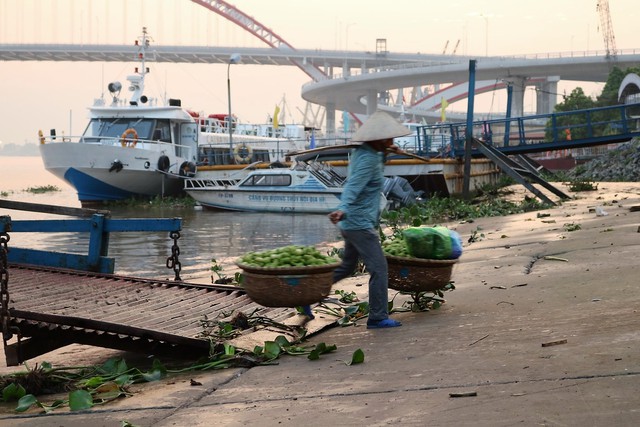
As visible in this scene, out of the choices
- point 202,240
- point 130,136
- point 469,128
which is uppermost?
point 469,128

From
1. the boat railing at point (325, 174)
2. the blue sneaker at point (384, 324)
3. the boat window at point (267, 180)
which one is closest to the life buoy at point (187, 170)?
the boat window at point (267, 180)

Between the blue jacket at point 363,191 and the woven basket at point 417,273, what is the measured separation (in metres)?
0.53

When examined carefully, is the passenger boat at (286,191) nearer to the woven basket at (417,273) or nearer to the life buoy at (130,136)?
the life buoy at (130,136)

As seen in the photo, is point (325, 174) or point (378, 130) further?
point (325, 174)

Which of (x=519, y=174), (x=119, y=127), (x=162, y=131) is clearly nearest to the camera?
(x=519, y=174)

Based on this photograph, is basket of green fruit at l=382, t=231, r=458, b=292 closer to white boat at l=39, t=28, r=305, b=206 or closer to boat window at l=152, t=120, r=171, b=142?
white boat at l=39, t=28, r=305, b=206

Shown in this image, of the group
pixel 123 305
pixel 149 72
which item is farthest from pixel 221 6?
pixel 123 305

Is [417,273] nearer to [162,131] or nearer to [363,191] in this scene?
[363,191]

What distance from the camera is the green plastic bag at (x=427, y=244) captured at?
668 centimetres

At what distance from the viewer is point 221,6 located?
4656 inches

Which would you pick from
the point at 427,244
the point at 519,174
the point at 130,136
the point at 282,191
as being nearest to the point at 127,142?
the point at 130,136

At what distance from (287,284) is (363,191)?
885mm

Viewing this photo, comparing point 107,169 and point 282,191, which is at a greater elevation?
point 107,169

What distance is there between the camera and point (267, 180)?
27.2m
